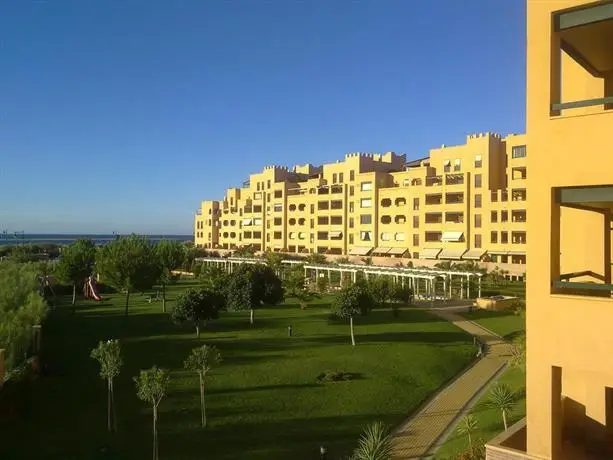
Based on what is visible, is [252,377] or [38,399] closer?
[38,399]

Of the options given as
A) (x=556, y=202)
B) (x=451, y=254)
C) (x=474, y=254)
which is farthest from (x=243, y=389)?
(x=451, y=254)

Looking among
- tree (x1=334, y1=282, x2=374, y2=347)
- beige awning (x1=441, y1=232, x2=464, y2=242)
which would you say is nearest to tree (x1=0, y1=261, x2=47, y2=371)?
tree (x1=334, y1=282, x2=374, y2=347)

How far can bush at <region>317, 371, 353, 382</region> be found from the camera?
2144 cm

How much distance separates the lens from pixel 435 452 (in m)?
15.8

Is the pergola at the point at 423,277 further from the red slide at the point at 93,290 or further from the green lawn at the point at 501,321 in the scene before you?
the red slide at the point at 93,290

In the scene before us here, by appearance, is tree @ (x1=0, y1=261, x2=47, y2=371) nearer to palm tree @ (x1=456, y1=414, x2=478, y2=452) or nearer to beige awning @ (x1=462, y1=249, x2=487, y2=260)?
palm tree @ (x1=456, y1=414, x2=478, y2=452)

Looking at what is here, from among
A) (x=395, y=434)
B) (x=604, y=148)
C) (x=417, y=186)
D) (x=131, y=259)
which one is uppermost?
(x=417, y=186)

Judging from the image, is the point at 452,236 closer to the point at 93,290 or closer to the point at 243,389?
the point at 93,290

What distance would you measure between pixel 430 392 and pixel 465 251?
44859mm

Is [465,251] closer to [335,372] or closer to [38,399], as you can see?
[335,372]

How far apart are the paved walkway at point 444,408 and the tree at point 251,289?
41.4 feet

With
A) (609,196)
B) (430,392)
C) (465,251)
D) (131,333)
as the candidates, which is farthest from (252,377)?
(465,251)

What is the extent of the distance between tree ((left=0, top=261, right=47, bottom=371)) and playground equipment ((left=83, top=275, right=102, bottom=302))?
32.7ft

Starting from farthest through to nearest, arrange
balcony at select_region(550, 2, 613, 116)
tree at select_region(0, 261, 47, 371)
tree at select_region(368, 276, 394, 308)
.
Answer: tree at select_region(368, 276, 394, 308) → tree at select_region(0, 261, 47, 371) → balcony at select_region(550, 2, 613, 116)
